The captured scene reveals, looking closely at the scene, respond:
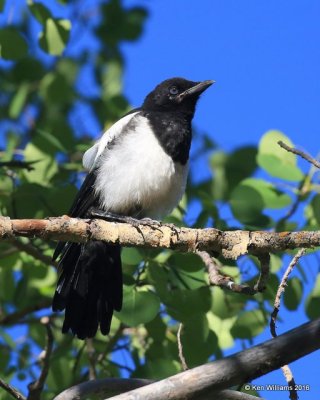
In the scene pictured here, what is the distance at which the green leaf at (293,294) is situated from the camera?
368 cm

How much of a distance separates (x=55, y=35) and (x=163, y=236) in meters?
1.69

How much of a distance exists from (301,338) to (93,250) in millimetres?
2157

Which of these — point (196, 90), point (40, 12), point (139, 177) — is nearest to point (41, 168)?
point (139, 177)

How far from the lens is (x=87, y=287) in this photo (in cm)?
412

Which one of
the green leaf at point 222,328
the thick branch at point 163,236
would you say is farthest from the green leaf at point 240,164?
the thick branch at point 163,236

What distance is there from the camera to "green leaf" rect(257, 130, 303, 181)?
3848mm

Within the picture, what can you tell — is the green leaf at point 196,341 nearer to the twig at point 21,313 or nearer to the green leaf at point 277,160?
the green leaf at point 277,160

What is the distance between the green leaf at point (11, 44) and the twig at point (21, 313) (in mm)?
1396

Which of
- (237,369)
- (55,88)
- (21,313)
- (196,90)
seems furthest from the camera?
(55,88)

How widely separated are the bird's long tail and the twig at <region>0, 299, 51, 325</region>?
21.5 inches

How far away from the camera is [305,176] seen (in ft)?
Answer: 12.6

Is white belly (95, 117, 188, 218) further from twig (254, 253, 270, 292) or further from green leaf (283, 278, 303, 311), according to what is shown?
twig (254, 253, 270, 292)

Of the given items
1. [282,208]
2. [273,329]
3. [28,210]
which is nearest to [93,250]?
[28,210]

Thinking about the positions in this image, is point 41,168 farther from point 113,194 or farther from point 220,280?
point 220,280
